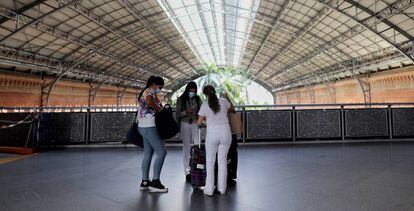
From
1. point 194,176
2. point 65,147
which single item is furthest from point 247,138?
point 65,147

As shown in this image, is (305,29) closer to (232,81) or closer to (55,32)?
(232,81)

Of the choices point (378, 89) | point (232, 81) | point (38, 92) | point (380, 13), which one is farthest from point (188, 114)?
point (378, 89)

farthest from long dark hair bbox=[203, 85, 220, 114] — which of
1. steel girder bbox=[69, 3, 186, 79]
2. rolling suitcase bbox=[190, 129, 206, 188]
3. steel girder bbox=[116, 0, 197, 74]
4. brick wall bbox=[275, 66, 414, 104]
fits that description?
brick wall bbox=[275, 66, 414, 104]

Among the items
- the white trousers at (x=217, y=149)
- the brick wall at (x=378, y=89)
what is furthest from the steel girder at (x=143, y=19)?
the brick wall at (x=378, y=89)

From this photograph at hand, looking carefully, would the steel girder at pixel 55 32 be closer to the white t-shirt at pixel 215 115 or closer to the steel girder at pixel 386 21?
the white t-shirt at pixel 215 115

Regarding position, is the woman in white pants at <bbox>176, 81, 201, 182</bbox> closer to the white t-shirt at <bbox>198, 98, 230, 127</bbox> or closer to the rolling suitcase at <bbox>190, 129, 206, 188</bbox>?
the rolling suitcase at <bbox>190, 129, 206, 188</bbox>

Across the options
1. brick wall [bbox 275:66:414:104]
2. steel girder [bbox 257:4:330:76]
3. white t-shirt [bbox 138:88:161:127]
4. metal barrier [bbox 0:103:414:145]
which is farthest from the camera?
brick wall [bbox 275:66:414:104]

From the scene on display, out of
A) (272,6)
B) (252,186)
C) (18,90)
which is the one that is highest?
(272,6)

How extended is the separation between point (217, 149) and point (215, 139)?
16cm

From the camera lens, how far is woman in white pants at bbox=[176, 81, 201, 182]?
371cm

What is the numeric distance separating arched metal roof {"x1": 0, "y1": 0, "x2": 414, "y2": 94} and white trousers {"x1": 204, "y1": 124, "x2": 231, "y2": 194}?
1493 cm

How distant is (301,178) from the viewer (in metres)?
3.81

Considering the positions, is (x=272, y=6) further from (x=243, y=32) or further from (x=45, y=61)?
(x=45, y=61)

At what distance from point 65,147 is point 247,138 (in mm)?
5419
